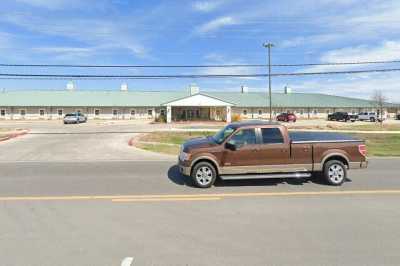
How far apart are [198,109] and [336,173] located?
5043 centimetres

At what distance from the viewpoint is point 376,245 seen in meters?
4.75

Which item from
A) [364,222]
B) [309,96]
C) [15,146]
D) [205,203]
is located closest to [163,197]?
[205,203]

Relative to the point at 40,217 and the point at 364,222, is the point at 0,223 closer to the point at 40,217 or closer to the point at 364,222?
the point at 40,217

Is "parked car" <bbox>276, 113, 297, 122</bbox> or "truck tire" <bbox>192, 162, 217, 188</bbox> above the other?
"parked car" <bbox>276, 113, 297, 122</bbox>

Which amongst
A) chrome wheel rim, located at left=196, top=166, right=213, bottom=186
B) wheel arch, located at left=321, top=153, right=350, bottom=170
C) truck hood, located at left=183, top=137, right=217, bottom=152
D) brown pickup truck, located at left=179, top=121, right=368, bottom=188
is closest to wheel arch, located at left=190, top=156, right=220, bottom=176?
brown pickup truck, located at left=179, top=121, right=368, bottom=188

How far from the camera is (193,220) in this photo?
Result: 586 cm

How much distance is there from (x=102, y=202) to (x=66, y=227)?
163 cm

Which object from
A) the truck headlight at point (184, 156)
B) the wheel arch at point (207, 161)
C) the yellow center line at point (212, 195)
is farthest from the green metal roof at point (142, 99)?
the yellow center line at point (212, 195)

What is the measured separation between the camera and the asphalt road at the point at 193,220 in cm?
440

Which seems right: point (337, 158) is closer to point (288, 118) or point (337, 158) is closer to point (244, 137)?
point (244, 137)

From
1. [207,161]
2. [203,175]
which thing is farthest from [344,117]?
[203,175]

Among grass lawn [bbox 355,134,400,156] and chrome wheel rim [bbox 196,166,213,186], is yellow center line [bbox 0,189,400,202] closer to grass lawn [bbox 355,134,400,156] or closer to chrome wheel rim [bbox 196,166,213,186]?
chrome wheel rim [bbox 196,166,213,186]

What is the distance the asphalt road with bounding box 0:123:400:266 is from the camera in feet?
14.4

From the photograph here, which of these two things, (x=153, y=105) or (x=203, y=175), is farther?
(x=153, y=105)
